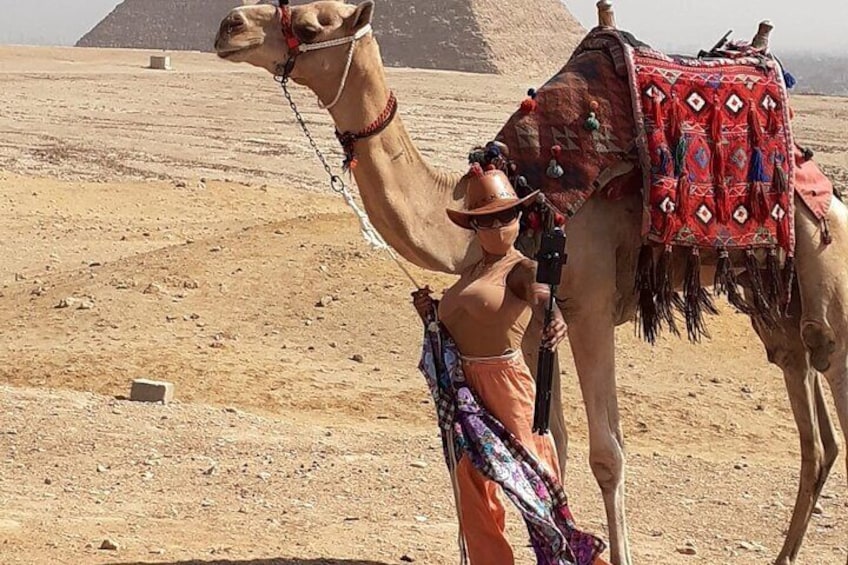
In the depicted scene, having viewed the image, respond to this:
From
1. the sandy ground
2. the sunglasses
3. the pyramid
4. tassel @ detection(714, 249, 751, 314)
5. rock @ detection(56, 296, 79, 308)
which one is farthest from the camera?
the pyramid

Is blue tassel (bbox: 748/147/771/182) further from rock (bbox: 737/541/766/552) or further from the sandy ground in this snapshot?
rock (bbox: 737/541/766/552)

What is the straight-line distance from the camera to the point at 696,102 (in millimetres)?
6414

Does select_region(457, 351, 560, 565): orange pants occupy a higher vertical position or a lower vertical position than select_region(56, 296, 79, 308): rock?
higher

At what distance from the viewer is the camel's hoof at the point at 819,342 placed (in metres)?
6.77

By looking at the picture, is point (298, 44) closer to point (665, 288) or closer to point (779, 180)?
point (665, 288)

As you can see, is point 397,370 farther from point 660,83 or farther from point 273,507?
point 660,83

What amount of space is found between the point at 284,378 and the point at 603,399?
466 cm

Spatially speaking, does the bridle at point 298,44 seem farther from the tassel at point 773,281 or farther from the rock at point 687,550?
the rock at point 687,550

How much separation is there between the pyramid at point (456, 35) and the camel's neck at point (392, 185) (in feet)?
329

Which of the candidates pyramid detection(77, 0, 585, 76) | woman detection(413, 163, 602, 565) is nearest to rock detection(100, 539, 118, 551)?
woman detection(413, 163, 602, 565)

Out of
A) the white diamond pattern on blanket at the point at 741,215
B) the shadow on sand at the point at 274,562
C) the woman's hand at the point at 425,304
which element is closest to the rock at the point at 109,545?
the shadow on sand at the point at 274,562

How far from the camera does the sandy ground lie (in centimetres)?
692

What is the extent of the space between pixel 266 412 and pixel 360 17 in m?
4.26

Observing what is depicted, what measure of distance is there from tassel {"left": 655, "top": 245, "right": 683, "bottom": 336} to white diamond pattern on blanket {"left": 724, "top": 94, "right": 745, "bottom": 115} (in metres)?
0.70
